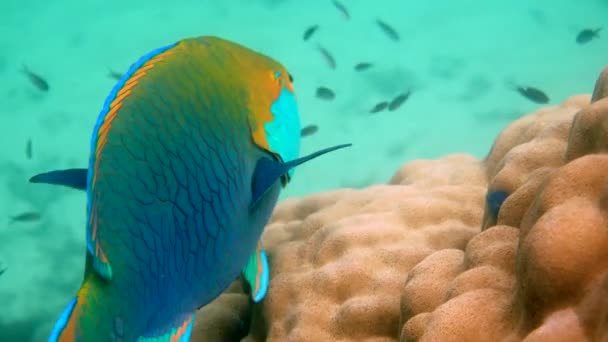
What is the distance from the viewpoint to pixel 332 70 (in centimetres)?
3023

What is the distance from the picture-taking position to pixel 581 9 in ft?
94.7

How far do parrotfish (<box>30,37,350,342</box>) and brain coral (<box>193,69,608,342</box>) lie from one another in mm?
686

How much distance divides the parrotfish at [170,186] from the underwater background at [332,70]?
48.0 feet

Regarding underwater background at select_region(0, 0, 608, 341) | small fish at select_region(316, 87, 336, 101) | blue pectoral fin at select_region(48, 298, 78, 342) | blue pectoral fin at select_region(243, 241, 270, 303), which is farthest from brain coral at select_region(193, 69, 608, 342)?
underwater background at select_region(0, 0, 608, 341)

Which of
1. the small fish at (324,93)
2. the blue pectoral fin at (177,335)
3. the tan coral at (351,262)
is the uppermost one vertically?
the blue pectoral fin at (177,335)

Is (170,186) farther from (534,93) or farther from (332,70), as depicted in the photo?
(332,70)

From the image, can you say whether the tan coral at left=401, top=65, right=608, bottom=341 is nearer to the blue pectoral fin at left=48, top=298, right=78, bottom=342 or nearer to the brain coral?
the brain coral

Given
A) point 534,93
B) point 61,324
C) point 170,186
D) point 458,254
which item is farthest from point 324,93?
point 61,324

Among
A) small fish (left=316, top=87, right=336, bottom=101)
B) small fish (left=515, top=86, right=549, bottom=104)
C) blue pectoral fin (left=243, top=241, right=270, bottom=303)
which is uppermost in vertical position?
blue pectoral fin (left=243, top=241, right=270, bottom=303)

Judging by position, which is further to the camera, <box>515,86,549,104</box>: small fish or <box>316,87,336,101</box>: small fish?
<box>316,87,336,101</box>: small fish

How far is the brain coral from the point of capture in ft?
3.99

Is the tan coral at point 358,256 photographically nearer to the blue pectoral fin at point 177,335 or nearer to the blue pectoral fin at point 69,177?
the blue pectoral fin at point 177,335

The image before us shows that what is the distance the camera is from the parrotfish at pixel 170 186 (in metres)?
0.88

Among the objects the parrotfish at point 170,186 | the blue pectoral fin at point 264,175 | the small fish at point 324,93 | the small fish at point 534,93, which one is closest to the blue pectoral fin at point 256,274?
the parrotfish at point 170,186
